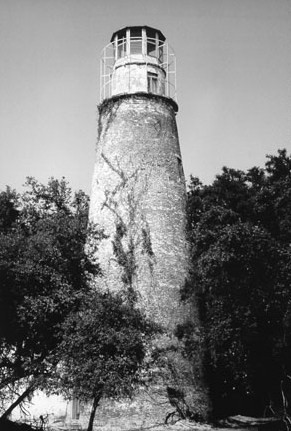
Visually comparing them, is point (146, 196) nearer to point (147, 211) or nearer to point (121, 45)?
point (147, 211)

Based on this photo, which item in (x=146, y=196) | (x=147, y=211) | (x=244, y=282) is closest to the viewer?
(x=244, y=282)

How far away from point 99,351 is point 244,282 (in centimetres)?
714

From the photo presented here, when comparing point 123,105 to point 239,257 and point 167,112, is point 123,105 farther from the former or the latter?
point 239,257

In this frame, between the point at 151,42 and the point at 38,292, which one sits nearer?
the point at 38,292

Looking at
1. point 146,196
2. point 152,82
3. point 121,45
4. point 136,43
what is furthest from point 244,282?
point 121,45

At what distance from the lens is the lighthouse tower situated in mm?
25531

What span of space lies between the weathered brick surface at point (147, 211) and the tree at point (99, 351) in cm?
439

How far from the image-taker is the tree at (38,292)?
64.7ft

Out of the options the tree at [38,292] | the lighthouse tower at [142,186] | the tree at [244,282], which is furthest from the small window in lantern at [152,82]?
the tree at [38,292]

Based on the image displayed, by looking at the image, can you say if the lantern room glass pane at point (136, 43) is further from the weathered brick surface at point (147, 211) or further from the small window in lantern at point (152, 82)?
the weathered brick surface at point (147, 211)

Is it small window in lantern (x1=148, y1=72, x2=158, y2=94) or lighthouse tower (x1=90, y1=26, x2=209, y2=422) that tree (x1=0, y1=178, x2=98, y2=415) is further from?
small window in lantern (x1=148, y1=72, x2=158, y2=94)

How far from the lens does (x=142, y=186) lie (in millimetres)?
27281

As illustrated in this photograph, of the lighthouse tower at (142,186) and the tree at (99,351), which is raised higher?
the lighthouse tower at (142,186)

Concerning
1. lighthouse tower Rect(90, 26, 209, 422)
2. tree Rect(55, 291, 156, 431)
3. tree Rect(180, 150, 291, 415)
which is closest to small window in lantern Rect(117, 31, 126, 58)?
lighthouse tower Rect(90, 26, 209, 422)
